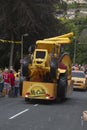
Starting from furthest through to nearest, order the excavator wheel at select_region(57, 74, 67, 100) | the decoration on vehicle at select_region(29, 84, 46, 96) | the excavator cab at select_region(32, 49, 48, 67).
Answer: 1. the excavator wheel at select_region(57, 74, 67, 100)
2. the excavator cab at select_region(32, 49, 48, 67)
3. the decoration on vehicle at select_region(29, 84, 46, 96)

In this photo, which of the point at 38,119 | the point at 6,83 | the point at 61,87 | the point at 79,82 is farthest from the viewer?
the point at 79,82

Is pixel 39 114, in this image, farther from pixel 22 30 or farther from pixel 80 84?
pixel 22 30

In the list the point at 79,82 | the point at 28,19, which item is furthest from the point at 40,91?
the point at 28,19

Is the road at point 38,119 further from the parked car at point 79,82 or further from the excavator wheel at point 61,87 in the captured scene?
the parked car at point 79,82

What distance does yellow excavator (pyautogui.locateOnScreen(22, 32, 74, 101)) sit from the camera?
88.2 ft

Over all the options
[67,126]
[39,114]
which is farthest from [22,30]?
[67,126]

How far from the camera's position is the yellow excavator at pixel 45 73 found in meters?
26.9

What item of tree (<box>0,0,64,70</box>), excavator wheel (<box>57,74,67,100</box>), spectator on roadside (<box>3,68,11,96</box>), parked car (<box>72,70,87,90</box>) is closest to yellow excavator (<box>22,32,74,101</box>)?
excavator wheel (<box>57,74,67,100</box>)

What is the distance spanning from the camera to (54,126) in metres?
16.3

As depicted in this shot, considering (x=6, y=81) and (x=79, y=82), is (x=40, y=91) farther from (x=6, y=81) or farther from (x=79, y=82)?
(x=79, y=82)

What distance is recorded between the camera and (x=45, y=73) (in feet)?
90.9

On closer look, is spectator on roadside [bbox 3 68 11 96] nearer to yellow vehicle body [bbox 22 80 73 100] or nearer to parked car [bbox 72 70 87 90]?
yellow vehicle body [bbox 22 80 73 100]

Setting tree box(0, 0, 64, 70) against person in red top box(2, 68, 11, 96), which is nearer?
person in red top box(2, 68, 11, 96)

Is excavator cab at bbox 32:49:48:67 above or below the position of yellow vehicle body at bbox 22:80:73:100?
above
